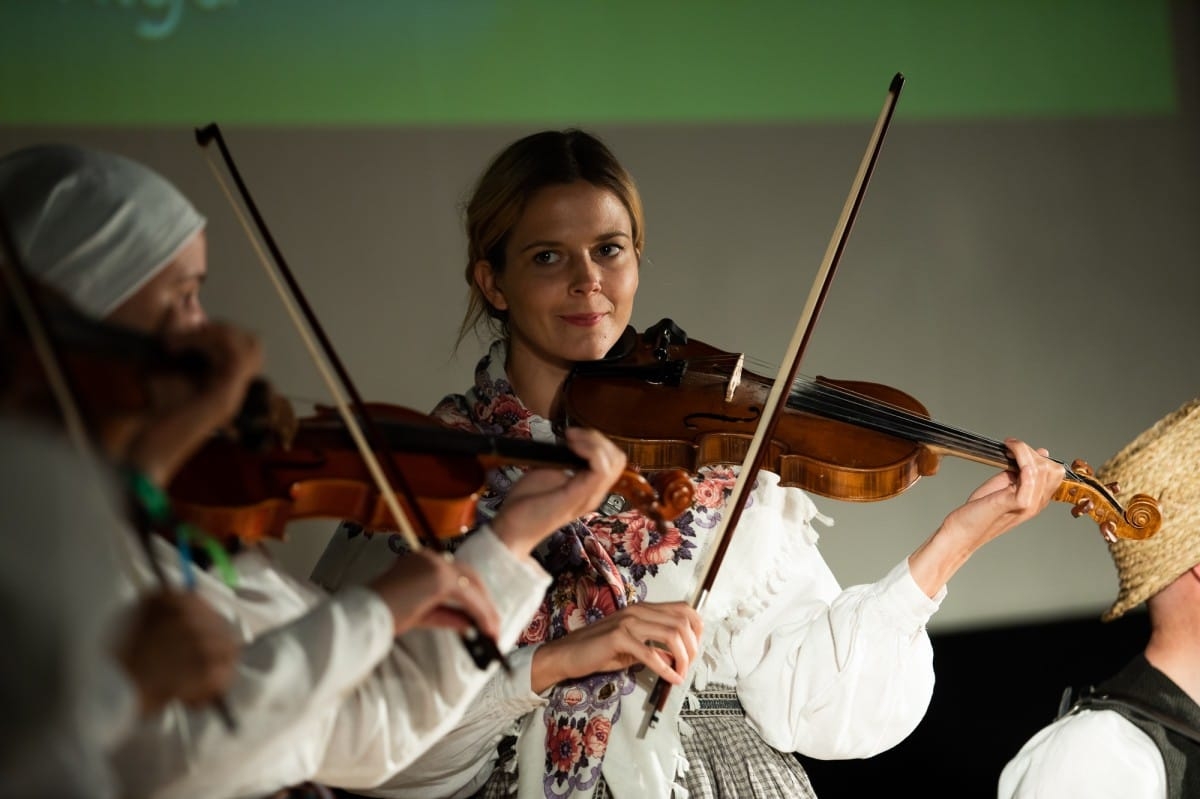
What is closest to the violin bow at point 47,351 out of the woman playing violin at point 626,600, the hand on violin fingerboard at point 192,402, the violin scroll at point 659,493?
the hand on violin fingerboard at point 192,402

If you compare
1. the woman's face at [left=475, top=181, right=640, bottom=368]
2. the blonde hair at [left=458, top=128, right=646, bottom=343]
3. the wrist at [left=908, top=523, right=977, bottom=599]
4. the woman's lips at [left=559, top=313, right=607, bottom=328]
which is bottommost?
the wrist at [left=908, top=523, right=977, bottom=599]

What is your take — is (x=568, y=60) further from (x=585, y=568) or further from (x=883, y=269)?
(x=585, y=568)

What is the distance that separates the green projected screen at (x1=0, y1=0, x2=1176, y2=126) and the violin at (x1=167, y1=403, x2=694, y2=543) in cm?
100

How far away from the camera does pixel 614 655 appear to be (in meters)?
1.63

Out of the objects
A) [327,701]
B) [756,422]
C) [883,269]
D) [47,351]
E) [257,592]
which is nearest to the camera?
[47,351]

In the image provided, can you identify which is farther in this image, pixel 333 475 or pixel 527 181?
pixel 527 181

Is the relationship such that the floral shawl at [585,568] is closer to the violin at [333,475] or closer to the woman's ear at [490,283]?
the woman's ear at [490,283]

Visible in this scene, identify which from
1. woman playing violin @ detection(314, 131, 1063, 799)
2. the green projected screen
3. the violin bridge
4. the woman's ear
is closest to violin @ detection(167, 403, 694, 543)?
woman playing violin @ detection(314, 131, 1063, 799)

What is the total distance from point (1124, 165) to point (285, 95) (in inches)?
77.2

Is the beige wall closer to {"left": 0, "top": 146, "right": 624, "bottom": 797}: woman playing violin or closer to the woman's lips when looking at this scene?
the woman's lips

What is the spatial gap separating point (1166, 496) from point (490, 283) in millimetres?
1059

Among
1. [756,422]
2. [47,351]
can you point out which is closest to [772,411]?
[756,422]

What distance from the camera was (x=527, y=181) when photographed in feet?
6.33

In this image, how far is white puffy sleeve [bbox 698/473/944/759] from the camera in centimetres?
181
